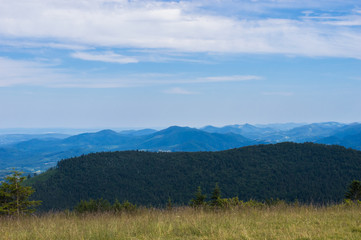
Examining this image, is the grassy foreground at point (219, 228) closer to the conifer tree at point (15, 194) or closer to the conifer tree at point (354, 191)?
the conifer tree at point (15, 194)

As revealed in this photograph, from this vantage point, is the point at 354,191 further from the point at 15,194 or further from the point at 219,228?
the point at 15,194

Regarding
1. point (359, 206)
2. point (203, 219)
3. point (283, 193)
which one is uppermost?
point (203, 219)

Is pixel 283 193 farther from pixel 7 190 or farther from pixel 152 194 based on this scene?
pixel 7 190

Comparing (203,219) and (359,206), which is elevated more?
(203,219)

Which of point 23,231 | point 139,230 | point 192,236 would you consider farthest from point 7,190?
point 192,236

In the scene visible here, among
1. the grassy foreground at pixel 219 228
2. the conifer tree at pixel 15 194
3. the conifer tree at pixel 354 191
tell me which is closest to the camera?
the grassy foreground at pixel 219 228

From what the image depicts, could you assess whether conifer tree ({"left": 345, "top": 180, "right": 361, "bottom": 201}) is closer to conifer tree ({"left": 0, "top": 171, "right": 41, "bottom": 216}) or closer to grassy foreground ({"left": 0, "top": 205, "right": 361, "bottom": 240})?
grassy foreground ({"left": 0, "top": 205, "right": 361, "bottom": 240})

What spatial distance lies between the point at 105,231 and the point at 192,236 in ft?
9.13

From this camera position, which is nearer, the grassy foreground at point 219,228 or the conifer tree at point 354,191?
the grassy foreground at point 219,228

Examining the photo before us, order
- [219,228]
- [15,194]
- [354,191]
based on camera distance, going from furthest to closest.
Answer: [354,191] → [15,194] → [219,228]

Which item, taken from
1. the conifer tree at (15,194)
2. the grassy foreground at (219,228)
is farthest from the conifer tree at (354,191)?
the conifer tree at (15,194)

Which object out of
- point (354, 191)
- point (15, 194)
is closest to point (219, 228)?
point (15, 194)

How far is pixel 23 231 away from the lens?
9.70 m

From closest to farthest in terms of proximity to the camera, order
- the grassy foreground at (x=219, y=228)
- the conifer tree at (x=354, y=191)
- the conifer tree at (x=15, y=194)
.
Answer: the grassy foreground at (x=219, y=228), the conifer tree at (x=15, y=194), the conifer tree at (x=354, y=191)
